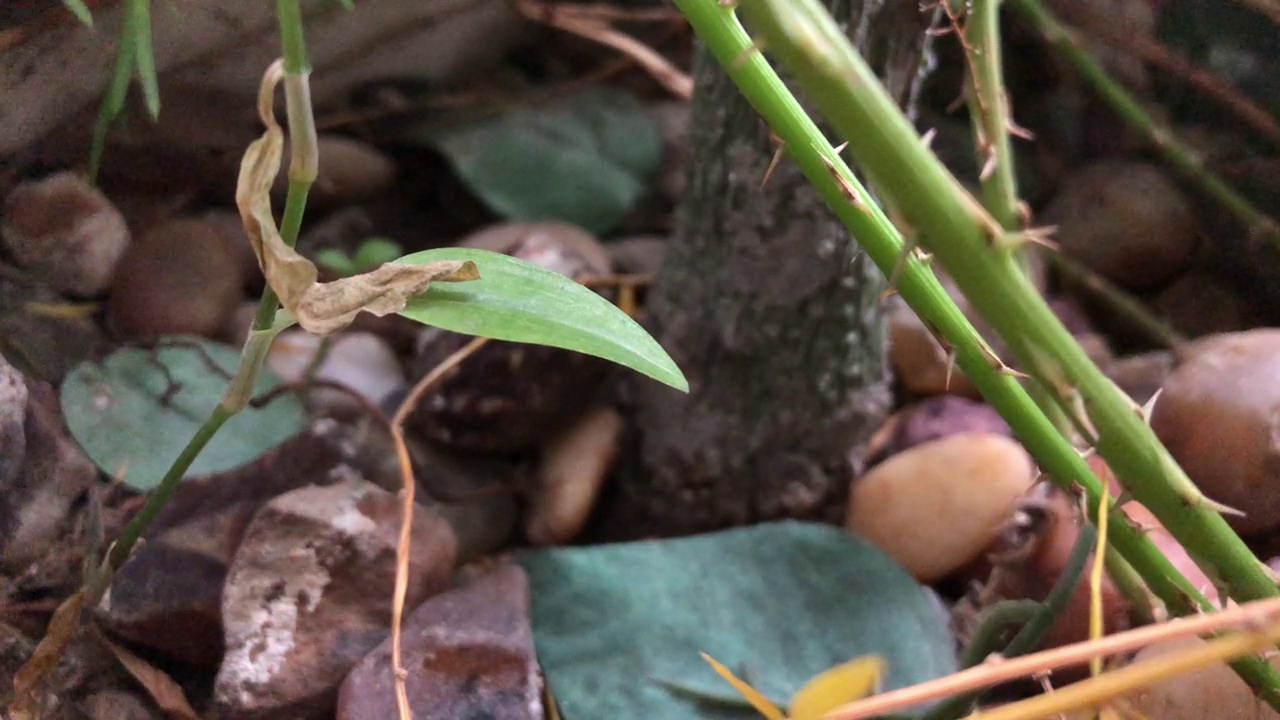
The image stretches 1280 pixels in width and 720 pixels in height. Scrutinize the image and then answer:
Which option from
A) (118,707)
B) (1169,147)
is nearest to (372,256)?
(118,707)

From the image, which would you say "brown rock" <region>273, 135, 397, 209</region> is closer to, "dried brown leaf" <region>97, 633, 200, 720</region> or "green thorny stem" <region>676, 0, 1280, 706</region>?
"dried brown leaf" <region>97, 633, 200, 720</region>

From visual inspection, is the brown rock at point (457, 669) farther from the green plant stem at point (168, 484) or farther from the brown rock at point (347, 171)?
the brown rock at point (347, 171)

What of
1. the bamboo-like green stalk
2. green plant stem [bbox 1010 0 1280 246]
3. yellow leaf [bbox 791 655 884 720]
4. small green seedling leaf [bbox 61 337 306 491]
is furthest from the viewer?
green plant stem [bbox 1010 0 1280 246]

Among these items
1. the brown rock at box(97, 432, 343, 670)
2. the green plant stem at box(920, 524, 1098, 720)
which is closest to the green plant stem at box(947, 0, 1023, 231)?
the green plant stem at box(920, 524, 1098, 720)

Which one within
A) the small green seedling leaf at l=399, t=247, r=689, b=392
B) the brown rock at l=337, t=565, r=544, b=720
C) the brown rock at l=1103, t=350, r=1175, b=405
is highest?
the small green seedling leaf at l=399, t=247, r=689, b=392

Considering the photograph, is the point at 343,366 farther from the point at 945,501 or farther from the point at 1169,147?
the point at 1169,147

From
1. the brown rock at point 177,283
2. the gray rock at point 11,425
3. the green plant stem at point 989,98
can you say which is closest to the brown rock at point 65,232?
the brown rock at point 177,283
